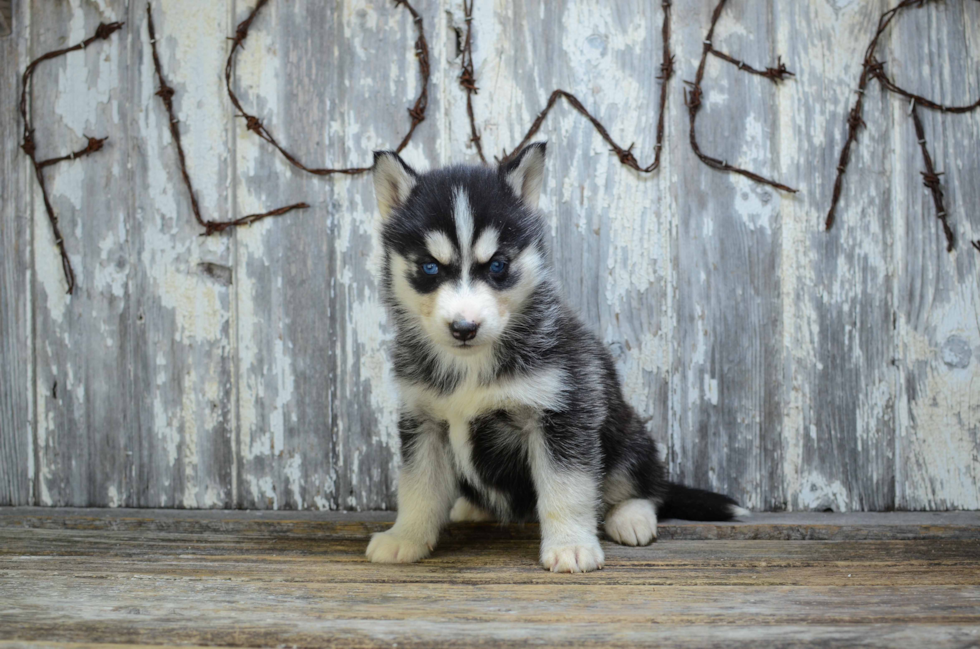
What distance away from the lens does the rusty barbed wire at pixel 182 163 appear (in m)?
3.12

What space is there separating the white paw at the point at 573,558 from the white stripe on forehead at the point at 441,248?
935 millimetres

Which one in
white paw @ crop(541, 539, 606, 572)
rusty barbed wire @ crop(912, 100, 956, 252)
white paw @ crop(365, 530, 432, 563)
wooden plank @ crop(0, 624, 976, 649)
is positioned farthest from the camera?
rusty barbed wire @ crop(912, 100, 956, 252)

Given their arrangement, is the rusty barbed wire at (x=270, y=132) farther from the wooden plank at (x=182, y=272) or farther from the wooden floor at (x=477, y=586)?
the wooden floor at (x=477, y=586)

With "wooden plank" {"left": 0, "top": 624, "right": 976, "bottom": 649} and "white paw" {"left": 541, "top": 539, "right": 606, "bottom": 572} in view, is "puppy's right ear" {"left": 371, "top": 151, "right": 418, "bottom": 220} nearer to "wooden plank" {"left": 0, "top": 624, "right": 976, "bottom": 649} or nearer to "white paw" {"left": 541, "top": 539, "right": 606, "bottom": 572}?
"white paw" {"left": 541, "top": 539, "right": 606, "bottom": 572}

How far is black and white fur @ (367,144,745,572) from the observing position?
2.29m

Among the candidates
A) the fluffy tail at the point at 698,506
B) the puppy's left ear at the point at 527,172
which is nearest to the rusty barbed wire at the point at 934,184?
the fluffy tail at the point at 698,506

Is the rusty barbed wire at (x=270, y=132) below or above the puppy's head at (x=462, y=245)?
above

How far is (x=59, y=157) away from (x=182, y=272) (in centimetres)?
72

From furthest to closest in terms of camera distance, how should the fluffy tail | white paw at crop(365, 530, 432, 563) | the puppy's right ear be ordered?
the fluffy tail < the puppy's right ear < white paw at crop(365, 530, 432, 563)

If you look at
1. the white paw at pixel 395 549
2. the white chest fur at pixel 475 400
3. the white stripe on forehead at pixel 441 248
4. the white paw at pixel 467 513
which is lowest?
the white paw at pixel 467 513

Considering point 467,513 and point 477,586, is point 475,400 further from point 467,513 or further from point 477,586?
point 467,513

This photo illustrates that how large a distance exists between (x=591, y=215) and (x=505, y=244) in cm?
82

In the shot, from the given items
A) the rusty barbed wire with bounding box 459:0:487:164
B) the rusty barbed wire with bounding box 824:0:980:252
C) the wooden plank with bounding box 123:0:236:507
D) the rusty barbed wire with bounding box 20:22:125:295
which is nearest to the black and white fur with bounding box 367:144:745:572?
the rusty barbed wire with bounding box 459:0:487:164

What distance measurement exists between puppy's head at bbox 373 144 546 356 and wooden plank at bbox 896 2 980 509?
5.15 feet
